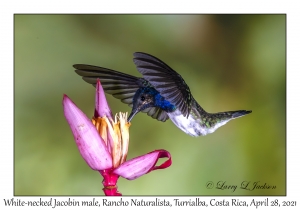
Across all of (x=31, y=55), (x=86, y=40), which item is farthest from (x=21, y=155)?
(x=86, y=40)

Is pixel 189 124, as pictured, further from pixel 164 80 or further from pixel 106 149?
pixel 106 149

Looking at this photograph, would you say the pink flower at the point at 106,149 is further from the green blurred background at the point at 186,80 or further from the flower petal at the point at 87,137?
the green blurred background at the point at 186,80

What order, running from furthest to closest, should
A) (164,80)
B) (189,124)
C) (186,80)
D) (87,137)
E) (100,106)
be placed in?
(186,80) < (189,124) < (164,80) < (100,106) < (87,137)

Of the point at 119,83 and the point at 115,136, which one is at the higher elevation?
the point at 119,83

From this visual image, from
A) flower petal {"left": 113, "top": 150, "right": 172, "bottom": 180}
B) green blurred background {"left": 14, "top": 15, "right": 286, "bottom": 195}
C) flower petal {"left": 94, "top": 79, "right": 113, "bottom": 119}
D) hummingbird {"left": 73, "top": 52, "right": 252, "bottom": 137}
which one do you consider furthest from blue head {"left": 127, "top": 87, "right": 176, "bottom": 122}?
green blurred background {"left": 14, "top": 15, "right": 286, "bottom": 195}

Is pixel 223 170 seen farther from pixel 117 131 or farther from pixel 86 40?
pixel 117 131

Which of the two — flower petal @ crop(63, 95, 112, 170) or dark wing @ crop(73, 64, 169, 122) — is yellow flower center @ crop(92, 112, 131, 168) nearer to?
flower petal @ crop(63, 95, 112, 170)

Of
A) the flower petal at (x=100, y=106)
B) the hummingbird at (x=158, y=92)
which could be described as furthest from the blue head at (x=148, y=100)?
the flower petal at (x=100, y=106)

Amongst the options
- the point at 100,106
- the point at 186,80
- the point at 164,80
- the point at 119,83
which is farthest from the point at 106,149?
the point at 186,80
